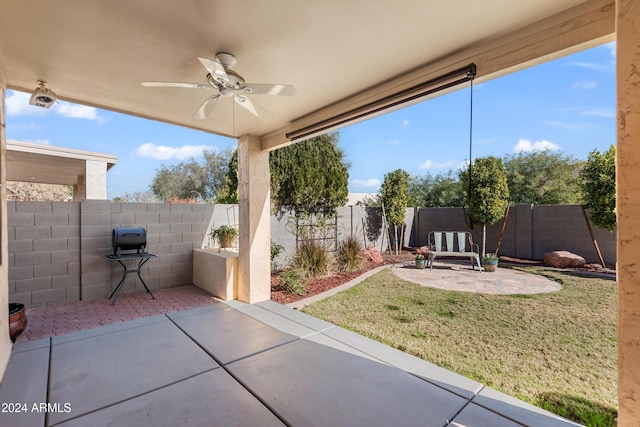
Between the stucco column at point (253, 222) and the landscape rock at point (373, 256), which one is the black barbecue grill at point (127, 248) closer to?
the stucco column at point (253, 222)

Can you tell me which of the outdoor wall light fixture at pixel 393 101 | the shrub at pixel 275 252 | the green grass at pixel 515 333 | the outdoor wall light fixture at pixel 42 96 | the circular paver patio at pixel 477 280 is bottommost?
the green grass at pixel 515 333

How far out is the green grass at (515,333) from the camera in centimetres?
234

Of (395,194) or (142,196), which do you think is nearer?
(395,194)

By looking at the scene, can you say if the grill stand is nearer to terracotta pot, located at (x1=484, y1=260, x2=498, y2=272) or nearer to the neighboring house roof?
the neighboring house roof


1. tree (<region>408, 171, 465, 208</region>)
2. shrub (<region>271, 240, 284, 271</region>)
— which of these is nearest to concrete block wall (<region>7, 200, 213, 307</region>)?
shrub (<region>271, 240, 284, 271</region>)

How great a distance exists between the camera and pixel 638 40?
1297mm

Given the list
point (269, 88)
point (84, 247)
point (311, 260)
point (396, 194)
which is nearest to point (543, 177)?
point (396, 194)

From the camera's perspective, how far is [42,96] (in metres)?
2.83

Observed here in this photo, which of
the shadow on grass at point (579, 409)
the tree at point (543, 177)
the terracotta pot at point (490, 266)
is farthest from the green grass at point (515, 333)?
the tree at point (543, 177)

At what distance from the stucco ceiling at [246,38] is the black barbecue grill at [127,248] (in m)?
2.16

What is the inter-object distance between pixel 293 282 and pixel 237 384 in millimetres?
2935

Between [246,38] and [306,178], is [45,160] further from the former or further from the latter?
[246,38]

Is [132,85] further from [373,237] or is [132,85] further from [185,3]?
[373,237]

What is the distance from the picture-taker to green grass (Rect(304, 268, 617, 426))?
7.66 ft
